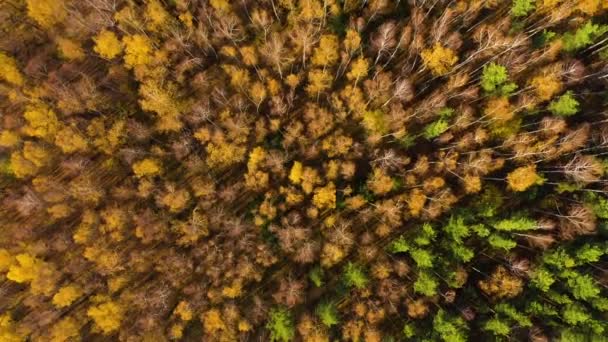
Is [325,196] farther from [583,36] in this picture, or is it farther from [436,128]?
[583,36]

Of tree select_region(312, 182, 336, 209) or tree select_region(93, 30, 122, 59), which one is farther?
tree select_region(93, 30, 122, 59)

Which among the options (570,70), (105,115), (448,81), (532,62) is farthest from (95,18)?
(570,70)

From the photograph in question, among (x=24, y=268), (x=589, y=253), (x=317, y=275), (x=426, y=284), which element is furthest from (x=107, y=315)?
(x=589, y=253)

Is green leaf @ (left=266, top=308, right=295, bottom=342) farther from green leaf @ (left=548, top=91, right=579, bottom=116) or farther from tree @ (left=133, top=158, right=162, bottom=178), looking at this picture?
green leaf @ (left=548, top=91, right=579, bottom=116)

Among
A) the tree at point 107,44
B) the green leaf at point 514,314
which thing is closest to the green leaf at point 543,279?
the green leaf at point 514,314

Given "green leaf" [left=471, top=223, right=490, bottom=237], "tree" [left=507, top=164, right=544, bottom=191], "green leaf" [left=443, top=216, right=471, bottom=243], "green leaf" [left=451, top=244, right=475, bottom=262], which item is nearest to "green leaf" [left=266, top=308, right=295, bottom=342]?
"green leaf" [left=451, top=244, right=475, bottom=262]
